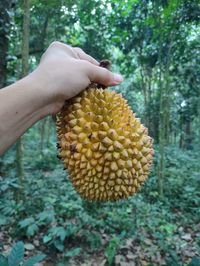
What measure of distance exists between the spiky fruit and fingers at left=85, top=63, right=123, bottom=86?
0.04 m

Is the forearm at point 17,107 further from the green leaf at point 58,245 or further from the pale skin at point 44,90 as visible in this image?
the green leaf at point 58,245

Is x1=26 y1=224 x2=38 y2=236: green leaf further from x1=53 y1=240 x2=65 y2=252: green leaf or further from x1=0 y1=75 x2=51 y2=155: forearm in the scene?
x1=0 y1=75 x2=51 y2=155: forearm

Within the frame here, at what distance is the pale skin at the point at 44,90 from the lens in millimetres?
885

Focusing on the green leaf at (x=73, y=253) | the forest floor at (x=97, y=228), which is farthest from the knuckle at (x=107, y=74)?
the green leaf at (x=73, y=253)

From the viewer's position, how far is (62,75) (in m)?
0.95

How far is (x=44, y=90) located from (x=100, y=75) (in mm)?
194

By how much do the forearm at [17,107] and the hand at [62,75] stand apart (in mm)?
24

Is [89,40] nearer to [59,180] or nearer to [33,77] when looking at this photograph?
[59,180]

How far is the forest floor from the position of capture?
2928 mm

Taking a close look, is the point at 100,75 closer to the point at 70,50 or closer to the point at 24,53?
the point at 70,50

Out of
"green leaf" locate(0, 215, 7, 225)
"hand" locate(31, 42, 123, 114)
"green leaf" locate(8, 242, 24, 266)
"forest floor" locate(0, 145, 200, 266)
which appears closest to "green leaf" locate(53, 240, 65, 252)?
"forest floor" locate(0, 145, 200, 266)

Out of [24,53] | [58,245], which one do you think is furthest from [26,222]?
[24,53]

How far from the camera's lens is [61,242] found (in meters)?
2.95

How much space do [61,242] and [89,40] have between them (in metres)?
4.46
